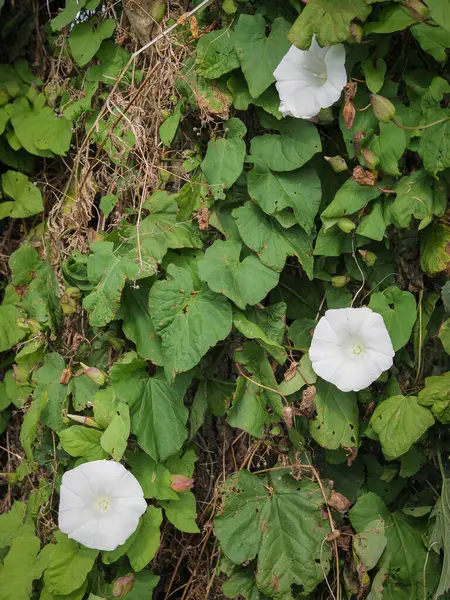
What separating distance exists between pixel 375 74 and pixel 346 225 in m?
0.31

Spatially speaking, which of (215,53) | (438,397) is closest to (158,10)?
(215,53)

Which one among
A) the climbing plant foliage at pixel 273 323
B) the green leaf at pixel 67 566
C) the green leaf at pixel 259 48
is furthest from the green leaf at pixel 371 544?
the green leaf at pixel 259 48

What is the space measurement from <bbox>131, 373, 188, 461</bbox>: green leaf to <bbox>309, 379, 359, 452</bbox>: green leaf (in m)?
0.30

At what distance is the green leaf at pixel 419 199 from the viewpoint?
1374 millimetres

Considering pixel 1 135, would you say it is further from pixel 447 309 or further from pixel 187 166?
pixel 447 309

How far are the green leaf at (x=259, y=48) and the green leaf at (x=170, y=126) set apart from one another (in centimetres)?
22

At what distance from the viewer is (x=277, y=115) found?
1.45 meters

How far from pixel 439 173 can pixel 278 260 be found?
0.37m

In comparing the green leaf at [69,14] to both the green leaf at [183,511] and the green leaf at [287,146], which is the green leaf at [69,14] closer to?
the green leaf at [287,146]

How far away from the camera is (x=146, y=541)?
154cm

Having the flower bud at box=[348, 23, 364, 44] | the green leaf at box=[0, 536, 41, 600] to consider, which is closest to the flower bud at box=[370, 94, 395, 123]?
the flower bud at box=[348, 23, 364, 44]

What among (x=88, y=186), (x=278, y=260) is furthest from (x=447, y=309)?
(x=88, y=186)

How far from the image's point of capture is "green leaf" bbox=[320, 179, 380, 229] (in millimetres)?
1426

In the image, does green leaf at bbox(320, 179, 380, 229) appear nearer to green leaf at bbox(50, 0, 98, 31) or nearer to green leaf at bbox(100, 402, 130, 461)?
green leaf at bbox(100, 402, 130, 461)
